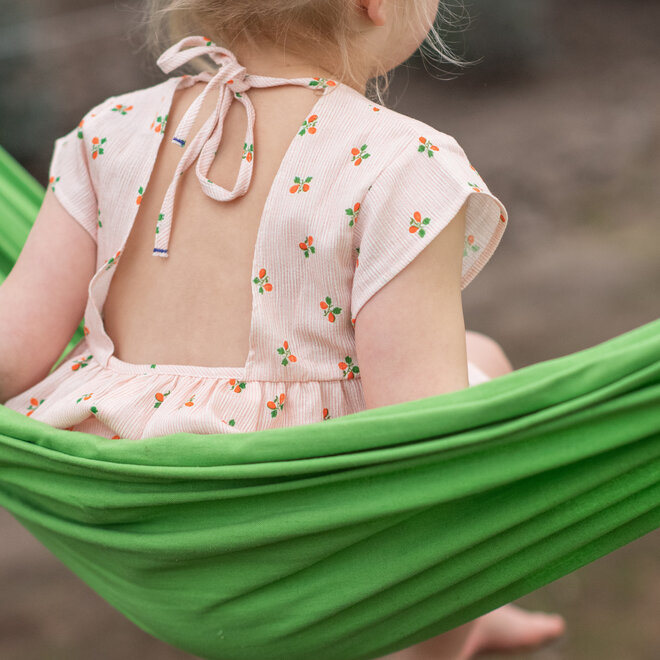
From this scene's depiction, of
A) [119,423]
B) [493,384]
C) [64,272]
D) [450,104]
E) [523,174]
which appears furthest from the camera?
[450,104]

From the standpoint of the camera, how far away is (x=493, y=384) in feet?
2.23

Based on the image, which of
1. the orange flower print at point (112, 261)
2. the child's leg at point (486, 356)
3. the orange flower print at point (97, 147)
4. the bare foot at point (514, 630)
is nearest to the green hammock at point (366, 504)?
the orange flower print at point (112, 261)

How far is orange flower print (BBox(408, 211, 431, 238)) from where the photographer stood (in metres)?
0.75

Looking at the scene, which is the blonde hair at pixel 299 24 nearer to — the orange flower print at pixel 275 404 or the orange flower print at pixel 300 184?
the orange flower print at pixel 300 184

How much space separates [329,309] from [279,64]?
235mm

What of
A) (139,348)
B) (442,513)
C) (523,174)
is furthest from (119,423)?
(523,174)

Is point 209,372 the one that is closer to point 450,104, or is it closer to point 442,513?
point 442,513

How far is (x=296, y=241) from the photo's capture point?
31.3 inches

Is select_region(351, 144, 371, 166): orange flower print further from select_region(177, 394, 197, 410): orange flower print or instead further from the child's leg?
the child's leg

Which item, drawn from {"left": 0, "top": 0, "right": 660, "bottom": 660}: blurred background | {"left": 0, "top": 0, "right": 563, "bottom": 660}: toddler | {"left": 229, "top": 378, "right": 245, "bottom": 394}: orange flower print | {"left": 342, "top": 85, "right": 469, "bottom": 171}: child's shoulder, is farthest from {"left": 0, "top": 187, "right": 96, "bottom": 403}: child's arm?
{"left": 0, "top": 0, "right": 660, "bottom": 660}: blurred background

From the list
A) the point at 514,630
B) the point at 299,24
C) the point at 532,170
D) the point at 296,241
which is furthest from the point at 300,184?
the point at 532,170

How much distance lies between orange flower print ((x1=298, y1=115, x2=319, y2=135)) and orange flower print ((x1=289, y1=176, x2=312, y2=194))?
4 centimetres

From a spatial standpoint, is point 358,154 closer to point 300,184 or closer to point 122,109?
point 300,184

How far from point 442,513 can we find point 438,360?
0.40 ft
